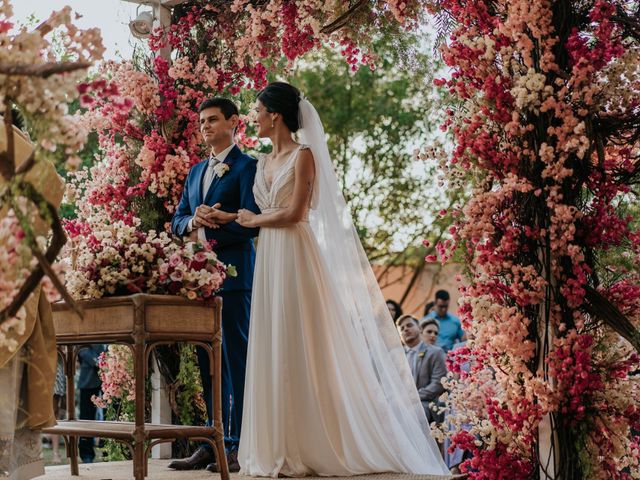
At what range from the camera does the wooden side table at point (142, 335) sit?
4.64 m

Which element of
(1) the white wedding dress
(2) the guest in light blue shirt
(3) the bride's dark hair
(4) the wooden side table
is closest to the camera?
(4) the wooden side table

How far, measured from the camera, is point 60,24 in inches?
93.7

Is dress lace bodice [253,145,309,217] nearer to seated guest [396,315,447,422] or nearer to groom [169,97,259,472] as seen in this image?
groom [169,97,259,472]

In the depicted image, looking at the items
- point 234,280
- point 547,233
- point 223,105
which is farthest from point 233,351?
point 547,233

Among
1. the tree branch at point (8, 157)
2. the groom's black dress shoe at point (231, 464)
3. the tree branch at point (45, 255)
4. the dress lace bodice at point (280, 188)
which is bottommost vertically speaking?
the groom's black dress shoe at point (231, 464)

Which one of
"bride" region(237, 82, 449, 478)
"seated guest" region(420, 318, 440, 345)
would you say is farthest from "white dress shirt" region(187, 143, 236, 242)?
"seated guest" region(420, 318, 440, 345)

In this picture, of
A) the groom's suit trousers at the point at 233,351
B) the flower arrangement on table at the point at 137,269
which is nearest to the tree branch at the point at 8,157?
the flower arrangement on table at the point at 137,269

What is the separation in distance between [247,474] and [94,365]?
17.0 feet

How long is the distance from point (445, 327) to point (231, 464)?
5.68 meters

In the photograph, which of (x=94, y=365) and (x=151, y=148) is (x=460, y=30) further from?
(x=94, y=365)

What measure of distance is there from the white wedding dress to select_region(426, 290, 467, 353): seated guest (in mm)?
5146

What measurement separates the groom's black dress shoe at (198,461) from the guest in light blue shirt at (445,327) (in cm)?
515

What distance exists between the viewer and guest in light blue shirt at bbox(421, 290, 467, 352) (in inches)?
424

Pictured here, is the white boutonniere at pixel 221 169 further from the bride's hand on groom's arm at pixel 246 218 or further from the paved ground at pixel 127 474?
the paved ground at pixel 127 474
